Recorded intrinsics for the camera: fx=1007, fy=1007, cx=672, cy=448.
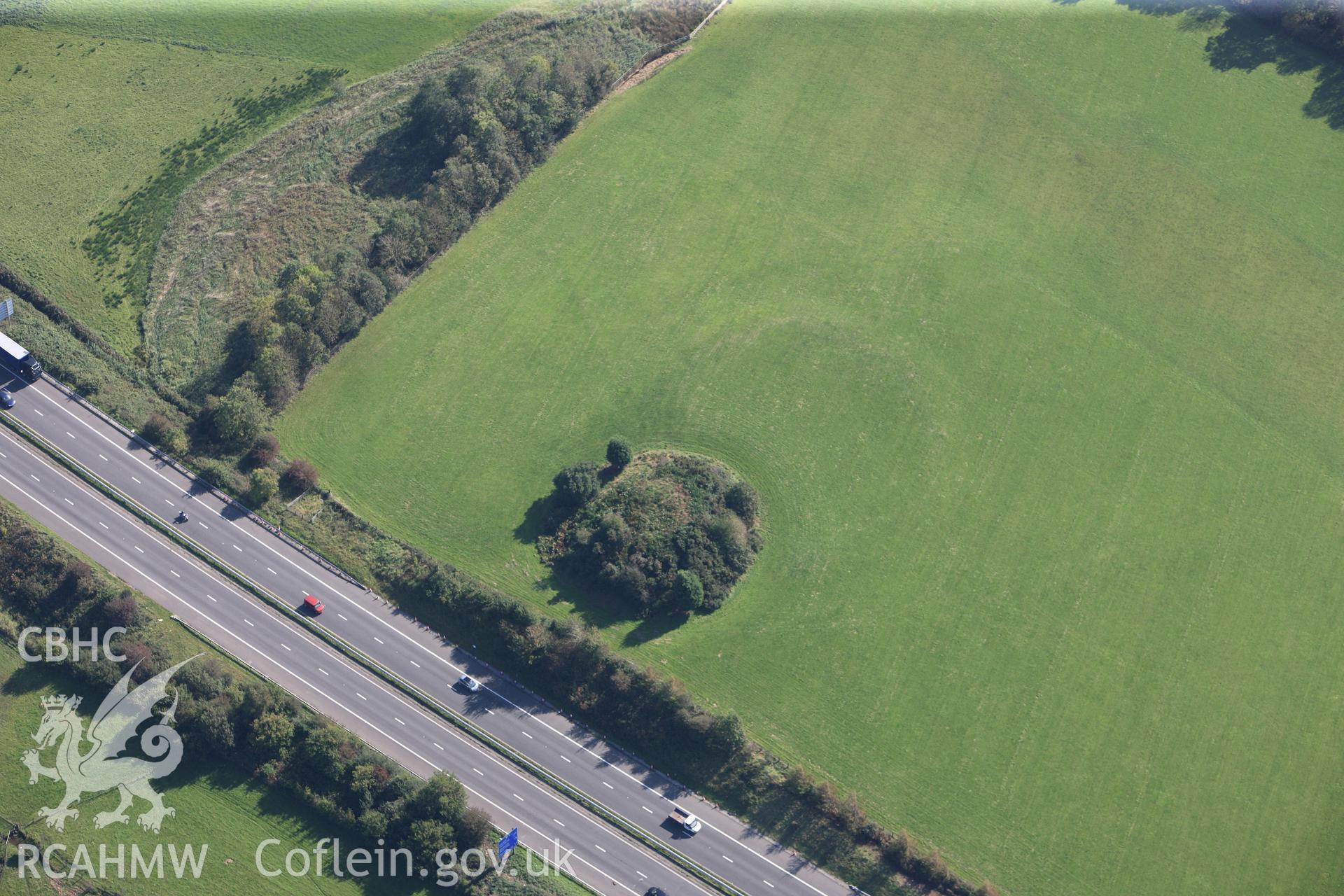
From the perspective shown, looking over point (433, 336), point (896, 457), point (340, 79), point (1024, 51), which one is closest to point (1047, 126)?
point (1024, 51)

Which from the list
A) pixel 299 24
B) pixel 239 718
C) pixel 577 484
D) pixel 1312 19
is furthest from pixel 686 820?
pixel 1312 19

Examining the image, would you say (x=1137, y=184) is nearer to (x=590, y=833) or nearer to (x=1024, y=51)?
(x=1024, y=51)

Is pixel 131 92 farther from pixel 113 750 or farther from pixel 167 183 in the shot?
pixel 113 750

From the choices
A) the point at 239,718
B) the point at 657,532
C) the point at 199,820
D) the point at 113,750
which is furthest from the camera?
the point at 657,532

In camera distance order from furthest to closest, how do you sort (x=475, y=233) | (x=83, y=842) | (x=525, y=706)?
(x=475, y=233) < (x=525, y=706) < (x=83, y=842)

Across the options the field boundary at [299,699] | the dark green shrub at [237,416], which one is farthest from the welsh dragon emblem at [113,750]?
the dark green shrub at [237,416]

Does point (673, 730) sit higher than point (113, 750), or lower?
higher

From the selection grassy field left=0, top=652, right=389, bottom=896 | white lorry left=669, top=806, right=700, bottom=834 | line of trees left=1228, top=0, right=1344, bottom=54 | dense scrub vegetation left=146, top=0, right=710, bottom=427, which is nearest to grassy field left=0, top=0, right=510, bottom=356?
dense scrub vegetation left=146, top=0, right=710, bottom=427
